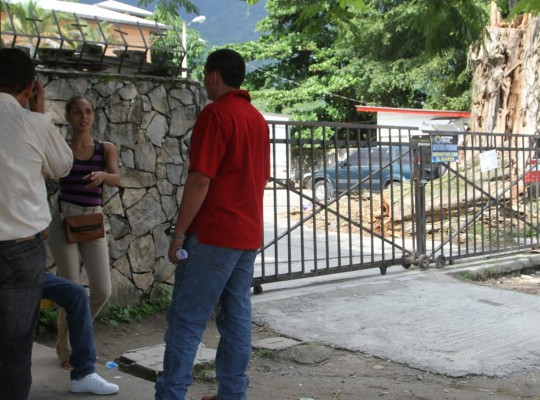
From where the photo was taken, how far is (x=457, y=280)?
8562mm

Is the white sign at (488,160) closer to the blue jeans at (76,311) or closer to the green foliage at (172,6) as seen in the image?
the green foliage at (172,6)

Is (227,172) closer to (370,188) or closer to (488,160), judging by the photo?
(370,188)

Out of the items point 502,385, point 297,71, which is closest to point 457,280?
point 502,385

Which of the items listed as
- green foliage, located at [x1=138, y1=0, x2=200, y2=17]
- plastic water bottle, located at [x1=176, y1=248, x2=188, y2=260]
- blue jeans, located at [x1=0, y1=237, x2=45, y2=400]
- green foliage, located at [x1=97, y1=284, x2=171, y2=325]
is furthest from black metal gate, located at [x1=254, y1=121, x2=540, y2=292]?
blue jeans, located at [x1=0, y1=237, x2=45, y2=400]

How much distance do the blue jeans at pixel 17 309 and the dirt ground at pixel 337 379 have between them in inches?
55.7

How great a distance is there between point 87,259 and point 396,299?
145 inches

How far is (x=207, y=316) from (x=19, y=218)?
1047 millimetres

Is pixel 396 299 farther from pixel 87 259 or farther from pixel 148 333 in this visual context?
pixel 87 259

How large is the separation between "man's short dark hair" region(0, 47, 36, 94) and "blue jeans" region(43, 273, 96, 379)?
3.63ft

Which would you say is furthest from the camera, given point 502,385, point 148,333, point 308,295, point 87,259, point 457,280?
point 457,280

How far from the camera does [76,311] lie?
161 inches

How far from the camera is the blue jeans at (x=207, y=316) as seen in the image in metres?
3.61

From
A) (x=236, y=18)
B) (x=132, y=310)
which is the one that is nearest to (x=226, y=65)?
(x=132, y=310)

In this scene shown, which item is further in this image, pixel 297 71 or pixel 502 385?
pixel 297 71
